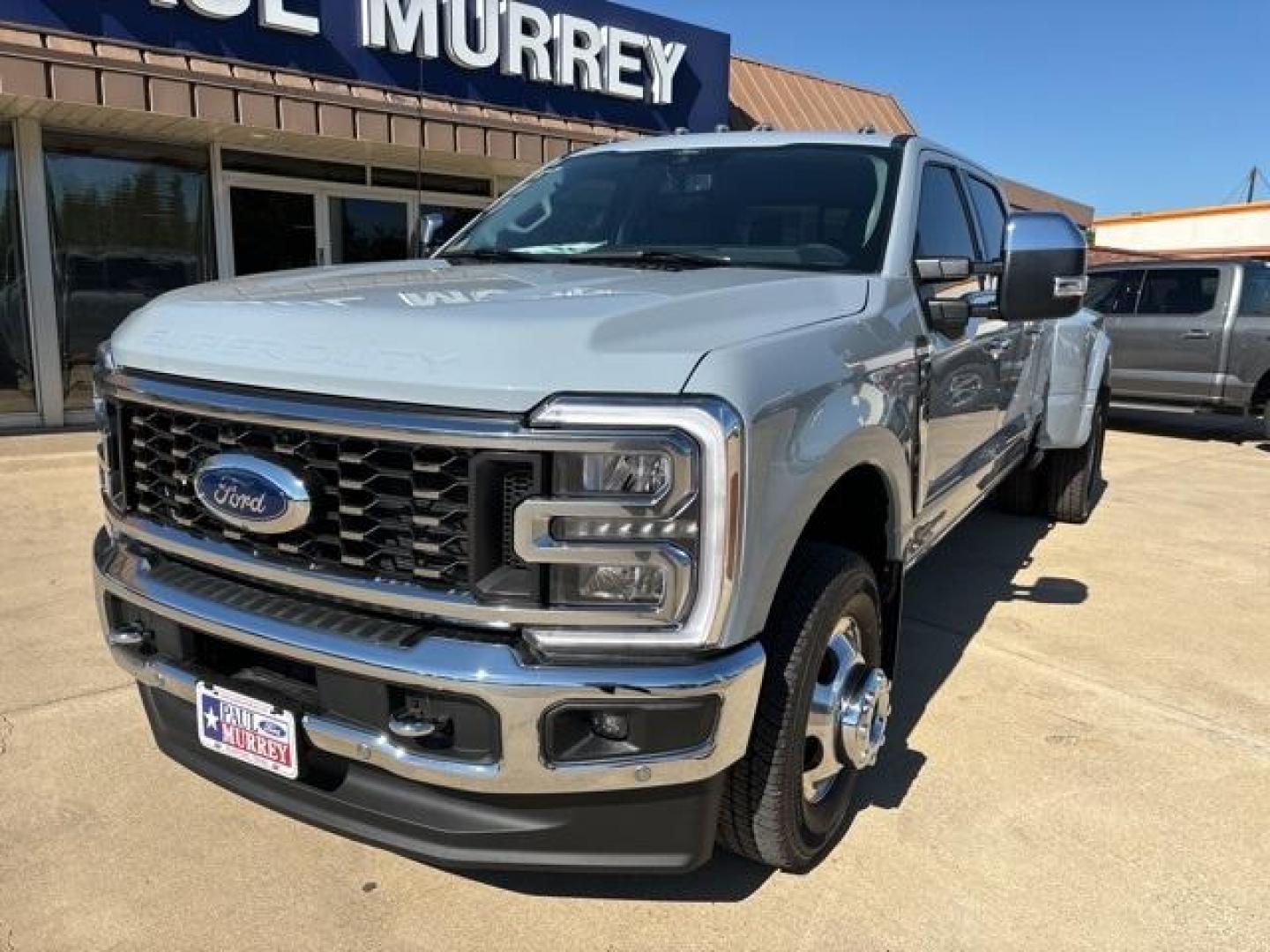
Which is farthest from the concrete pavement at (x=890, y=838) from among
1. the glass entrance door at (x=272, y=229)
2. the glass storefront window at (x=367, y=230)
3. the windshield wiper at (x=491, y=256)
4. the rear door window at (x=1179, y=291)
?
the rear door window at (x=1179, y=291)

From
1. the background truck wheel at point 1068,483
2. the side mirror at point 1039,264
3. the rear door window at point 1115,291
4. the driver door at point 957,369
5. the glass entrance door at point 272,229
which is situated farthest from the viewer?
the rear door window at point 1115,291

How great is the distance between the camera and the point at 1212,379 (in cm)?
1052

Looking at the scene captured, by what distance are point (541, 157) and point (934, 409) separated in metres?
7.08

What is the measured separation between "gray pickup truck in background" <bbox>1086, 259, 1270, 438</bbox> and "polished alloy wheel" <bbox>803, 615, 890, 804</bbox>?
31.2 feet

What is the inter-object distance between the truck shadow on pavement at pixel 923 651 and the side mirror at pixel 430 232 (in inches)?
100.0

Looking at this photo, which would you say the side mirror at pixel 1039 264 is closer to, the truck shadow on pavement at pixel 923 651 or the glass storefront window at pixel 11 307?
the truck shadow on pavement at pixel 923 651

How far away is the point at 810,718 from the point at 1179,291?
10.5m

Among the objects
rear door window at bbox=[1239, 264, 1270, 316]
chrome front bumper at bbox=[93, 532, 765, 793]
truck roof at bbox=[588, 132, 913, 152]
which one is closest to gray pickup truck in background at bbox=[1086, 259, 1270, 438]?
rear door window at bbox=[1239, 264, 1270, 316]

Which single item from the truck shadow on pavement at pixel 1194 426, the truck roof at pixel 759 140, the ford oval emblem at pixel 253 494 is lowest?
the truck shadow on pavement at pixel 1194 426

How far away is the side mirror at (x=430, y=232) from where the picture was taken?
166 inches

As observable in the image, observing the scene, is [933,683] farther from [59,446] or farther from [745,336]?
[59,446]

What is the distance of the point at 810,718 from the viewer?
236 centimetres

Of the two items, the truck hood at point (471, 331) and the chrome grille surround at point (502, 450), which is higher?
the truck hood at point (471, 331)

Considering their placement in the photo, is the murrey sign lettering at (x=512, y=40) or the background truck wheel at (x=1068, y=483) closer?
the background truck wheel at (x=1068, y=483)
